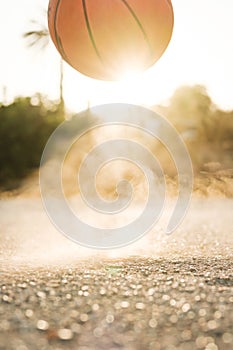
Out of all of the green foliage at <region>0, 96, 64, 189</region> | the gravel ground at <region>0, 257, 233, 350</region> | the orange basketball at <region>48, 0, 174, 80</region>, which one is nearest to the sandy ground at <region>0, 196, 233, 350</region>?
the gravel ground at <region>0, 257, 233, 350</region>

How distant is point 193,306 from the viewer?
437cm

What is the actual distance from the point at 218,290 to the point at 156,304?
0.74 metres

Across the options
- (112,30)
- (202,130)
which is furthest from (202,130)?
(112,30)

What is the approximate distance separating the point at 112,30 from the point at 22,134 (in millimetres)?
10317

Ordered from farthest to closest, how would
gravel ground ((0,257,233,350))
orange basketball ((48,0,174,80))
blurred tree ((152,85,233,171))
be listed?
1. blurred tree ((152,85,233,171))
2. orange basketball ((48,0,174,80))
3. gravel ground ((0,257,233,350))

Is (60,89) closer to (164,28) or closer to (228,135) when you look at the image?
(228,135)

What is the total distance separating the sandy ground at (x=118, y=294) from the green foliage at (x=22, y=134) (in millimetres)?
7440

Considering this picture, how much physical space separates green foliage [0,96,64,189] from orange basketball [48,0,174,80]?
358 inches

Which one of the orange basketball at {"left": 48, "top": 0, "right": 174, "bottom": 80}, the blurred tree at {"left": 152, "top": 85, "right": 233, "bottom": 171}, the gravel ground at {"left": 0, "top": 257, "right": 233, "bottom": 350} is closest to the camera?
the gravel ground at {"left": 0, "top": 257, "right": 233, "bottom": 350}

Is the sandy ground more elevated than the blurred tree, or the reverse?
the blurred tree

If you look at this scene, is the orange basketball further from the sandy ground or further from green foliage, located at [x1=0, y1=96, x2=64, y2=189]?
green foliage, located at [x1=0, y1=96, x2=64, y2=189]

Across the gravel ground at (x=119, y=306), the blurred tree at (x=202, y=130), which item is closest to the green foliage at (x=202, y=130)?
the blurred tree at (x=202, y=130)

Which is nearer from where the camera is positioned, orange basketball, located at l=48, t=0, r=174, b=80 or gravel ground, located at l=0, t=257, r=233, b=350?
gravel ground, located at l=0, t=257, r=233, b=350

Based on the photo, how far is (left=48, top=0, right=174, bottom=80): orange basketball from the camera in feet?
20.6
